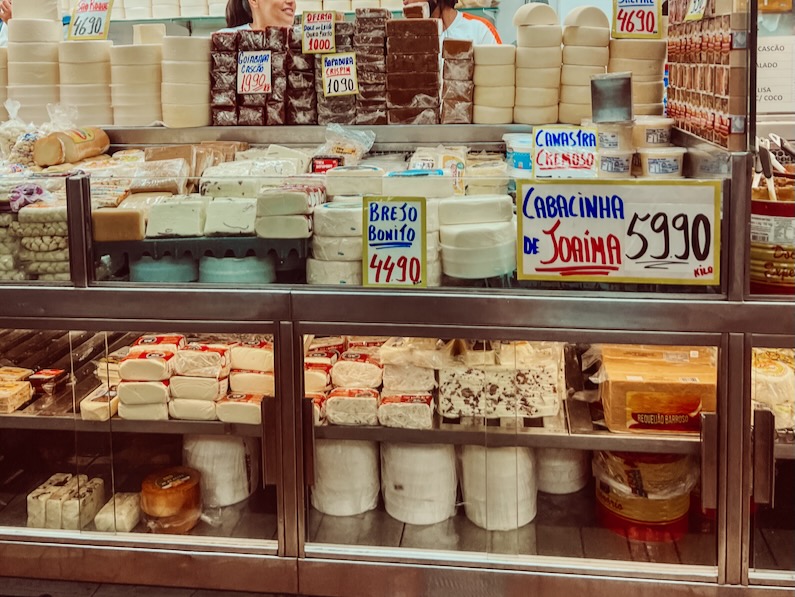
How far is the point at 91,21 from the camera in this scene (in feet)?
9.68

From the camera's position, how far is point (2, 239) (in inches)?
86.0

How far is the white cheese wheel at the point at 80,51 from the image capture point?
303 cm

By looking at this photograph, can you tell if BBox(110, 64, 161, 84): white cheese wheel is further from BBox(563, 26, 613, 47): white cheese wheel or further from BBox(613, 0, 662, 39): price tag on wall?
BBox(613, 0, 662, 39): price tag on wall

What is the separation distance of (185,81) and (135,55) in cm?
20

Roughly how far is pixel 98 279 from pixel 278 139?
107cm

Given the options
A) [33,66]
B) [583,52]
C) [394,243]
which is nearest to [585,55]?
[583,52]

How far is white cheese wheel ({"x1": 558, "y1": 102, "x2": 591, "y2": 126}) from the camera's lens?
288cm

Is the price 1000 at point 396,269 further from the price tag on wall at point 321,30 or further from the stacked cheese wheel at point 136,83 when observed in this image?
the stacked cheese wheel at point 136,83

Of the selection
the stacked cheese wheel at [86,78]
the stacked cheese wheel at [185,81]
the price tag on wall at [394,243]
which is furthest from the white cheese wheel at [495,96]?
the stacked cheese wheel at [86,78]

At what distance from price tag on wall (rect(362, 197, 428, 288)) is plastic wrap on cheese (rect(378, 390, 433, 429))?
32 centimetres

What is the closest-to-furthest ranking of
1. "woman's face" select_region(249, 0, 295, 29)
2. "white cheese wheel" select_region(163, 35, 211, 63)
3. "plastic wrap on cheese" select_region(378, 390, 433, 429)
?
"plastic wrap on cheese" select_region(378, 390, 433, 429)
"white cheese wheel" select_region(163, 35, 211, 63)
"woman's face" select_region(249, 0, 295, 29)

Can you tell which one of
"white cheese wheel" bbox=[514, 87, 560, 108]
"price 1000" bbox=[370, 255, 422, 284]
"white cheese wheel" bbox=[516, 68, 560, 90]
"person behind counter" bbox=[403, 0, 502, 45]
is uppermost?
"person behind counter" bbox=[403, 0, 502, 45]

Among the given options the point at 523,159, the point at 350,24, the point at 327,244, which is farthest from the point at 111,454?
the point at 350,24

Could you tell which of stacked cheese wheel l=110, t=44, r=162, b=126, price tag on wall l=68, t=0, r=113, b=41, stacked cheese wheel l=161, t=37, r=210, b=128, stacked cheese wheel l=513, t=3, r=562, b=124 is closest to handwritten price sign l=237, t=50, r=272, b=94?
stacked cheese wheel l=161, t=37, r=210, b=128
